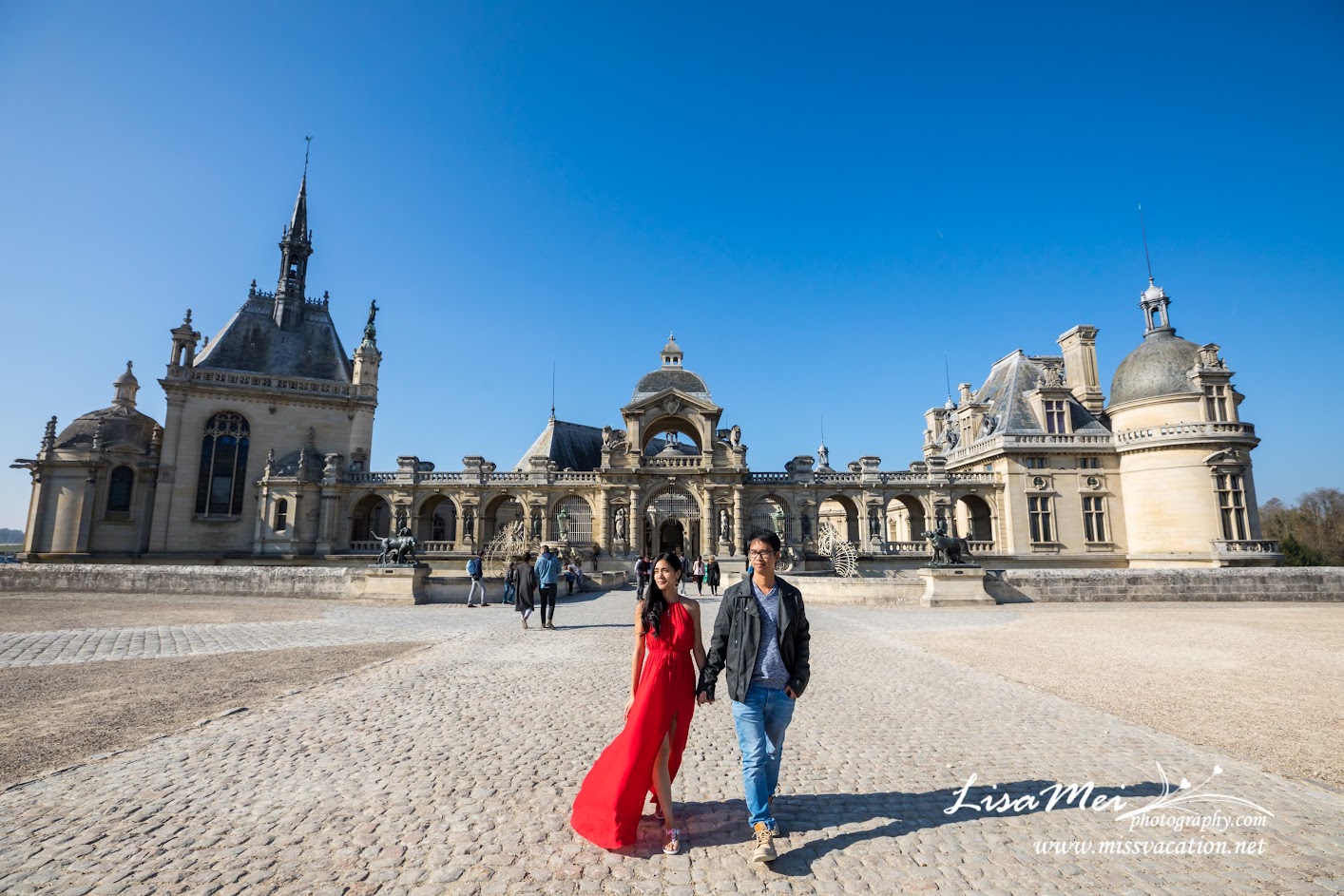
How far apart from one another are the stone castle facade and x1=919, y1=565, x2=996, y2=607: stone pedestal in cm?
1472

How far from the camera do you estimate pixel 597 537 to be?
38.2 metres

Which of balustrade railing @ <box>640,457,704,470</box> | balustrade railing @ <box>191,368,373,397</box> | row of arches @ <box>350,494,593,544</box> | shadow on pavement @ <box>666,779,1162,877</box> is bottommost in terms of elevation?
shadow on pavement @ <box>666,779,1162,877</box>

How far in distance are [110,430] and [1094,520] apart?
60349 millimetres

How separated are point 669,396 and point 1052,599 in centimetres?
2477

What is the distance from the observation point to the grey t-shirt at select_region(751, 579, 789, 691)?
403 centimetres

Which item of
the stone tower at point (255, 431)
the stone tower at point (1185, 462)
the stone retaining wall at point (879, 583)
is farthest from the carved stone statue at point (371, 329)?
the stone tower at point (1185, 462)

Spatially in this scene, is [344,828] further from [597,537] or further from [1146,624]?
[597,537]

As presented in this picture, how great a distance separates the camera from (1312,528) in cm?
5541

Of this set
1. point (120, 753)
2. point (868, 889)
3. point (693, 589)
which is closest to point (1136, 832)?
point (868, 889)

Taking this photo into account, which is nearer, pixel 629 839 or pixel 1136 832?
pixel 629 839

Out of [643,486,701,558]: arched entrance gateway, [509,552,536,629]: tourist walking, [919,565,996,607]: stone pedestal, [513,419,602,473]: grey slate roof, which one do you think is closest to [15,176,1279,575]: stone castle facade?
[643,486,701,558]: arched entrance gateway

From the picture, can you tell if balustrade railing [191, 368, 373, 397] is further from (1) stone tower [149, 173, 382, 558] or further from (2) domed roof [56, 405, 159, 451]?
(2) domed roof [56, 405, 159, 451]

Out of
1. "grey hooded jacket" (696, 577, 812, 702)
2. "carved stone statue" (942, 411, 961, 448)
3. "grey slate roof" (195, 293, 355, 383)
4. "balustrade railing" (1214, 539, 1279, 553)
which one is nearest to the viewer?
"grey hooded jacket" (696, 577, 812, 702)

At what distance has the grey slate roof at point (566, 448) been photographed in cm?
5141
